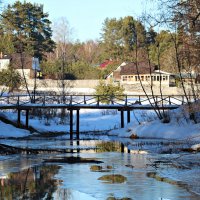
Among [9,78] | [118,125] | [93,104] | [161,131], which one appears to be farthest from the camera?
[9,78]

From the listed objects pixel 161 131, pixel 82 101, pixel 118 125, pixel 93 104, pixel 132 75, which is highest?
pixel 132 75

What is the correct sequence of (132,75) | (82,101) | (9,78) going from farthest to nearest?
(132,75)
(9,78)
(82,101)

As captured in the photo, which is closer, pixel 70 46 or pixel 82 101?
pixel 82 101

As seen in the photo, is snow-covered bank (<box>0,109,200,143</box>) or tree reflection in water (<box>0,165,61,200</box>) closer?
tree reflection in water (<box>0,165,61,200</box>)

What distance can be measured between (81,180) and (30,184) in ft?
5.00

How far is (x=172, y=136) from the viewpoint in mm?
30406

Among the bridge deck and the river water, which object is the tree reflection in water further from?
the bridge deck

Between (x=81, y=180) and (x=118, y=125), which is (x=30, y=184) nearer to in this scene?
(x=81, y=180)

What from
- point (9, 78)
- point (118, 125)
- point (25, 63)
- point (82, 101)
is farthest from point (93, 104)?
point (25, 63)

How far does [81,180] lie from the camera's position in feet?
45.2

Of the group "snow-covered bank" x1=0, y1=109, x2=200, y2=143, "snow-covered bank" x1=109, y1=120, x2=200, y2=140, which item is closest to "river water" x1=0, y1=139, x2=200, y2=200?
"snow-covered bank" x1=109, y1=120, x2=200, y2=140

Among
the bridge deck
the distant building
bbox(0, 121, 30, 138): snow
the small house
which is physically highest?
the distant building

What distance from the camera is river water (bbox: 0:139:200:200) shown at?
1151cm

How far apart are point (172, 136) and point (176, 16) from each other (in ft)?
25.6
